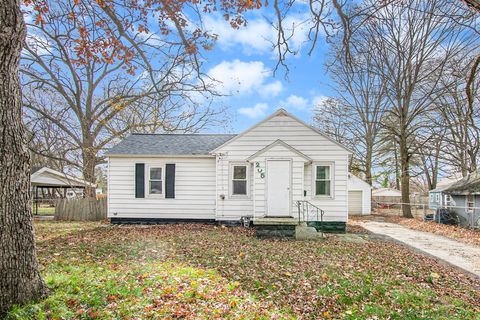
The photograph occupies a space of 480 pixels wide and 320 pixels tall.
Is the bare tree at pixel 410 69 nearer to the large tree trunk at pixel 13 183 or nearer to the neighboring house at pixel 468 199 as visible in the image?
the neighboring house at pixel 468 199

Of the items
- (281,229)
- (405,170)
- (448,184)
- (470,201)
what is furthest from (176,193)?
(448,184)

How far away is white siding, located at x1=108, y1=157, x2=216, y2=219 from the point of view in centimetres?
1336

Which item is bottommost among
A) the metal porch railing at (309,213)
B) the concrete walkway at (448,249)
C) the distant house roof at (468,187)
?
the concrete walkway at (448,249)

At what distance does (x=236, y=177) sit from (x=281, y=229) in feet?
10.0

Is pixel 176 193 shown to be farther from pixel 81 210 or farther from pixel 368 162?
pixel 368 162

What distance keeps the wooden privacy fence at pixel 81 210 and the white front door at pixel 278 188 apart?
1012cm

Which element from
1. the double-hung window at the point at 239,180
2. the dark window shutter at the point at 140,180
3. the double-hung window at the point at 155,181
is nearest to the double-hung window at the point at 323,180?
the double-hung window at the point at 239,180

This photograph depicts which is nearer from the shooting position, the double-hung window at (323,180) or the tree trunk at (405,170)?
the double-hung window at (323,180)

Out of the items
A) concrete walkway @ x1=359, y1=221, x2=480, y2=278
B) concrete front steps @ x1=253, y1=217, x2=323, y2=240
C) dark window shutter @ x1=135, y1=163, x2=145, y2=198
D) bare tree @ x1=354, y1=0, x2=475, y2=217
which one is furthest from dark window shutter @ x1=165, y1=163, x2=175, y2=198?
bare tree @ x1=354, y1=0, x2=475, y2=217

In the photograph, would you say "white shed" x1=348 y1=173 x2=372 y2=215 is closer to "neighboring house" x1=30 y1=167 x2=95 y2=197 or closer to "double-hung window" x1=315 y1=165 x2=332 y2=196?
"double-hung window" x1=315 y1=165 x2=332 y2=196

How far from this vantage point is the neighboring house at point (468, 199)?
15.4 meters

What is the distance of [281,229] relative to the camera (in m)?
10.8

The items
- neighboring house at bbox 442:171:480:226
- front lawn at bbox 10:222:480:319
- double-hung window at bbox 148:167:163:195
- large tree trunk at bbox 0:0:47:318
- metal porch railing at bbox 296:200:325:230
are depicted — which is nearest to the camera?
large tree trunk at bbox 0:0:47:318

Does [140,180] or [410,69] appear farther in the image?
[410,69]
